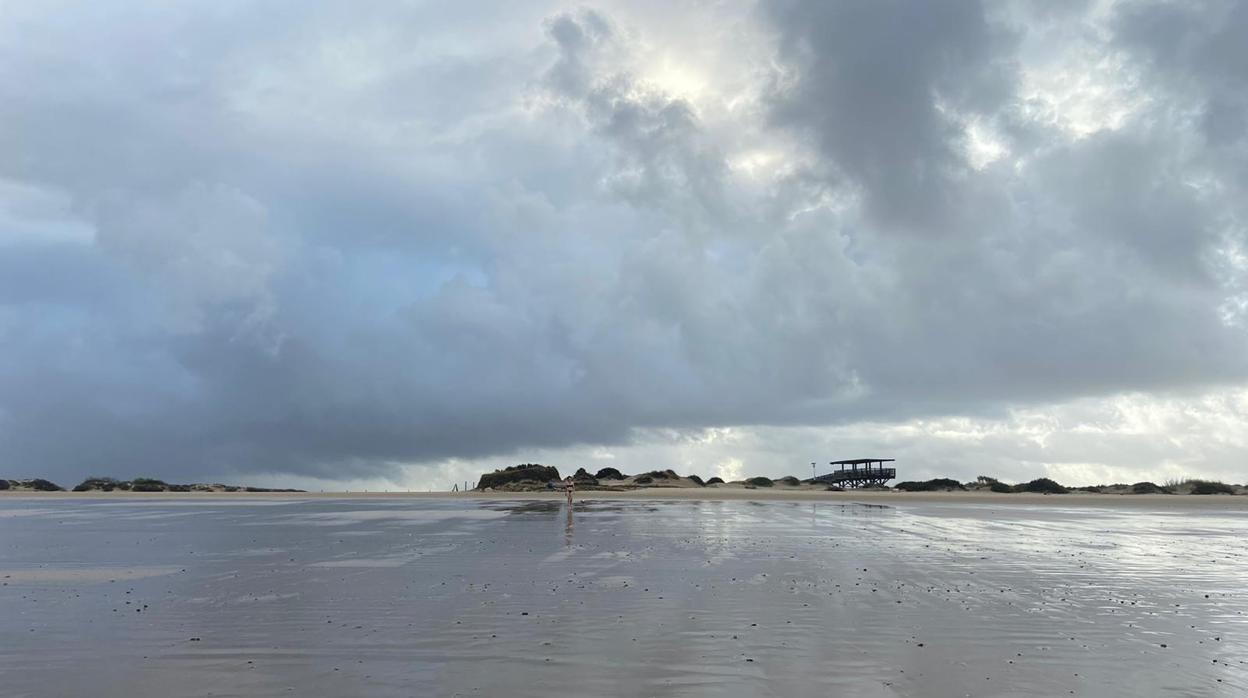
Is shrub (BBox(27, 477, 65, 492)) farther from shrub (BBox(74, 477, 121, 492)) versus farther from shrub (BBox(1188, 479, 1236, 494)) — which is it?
shrub (BBox(1188, 479, 1236, 494))

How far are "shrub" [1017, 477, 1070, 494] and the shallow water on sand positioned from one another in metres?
56.9

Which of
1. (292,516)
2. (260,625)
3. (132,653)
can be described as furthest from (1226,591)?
(292,516)

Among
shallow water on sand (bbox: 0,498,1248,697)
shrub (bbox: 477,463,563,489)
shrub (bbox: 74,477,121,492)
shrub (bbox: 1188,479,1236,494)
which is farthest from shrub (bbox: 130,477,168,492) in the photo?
shrub (bbox: 1188,479,1236,494)

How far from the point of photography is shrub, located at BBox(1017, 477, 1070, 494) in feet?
251

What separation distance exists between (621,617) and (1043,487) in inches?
3031

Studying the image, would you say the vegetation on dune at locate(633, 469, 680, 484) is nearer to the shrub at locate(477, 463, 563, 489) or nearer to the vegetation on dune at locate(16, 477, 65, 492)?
the shrub at locate(477, 463, 563, 489)

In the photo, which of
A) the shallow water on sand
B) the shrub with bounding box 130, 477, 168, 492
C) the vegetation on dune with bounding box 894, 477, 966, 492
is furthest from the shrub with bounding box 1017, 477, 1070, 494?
the shrub with bounding box 130, 477, 168, 492

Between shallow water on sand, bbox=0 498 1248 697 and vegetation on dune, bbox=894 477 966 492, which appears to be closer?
shallow water on sand, bbox=0 498 1248 697

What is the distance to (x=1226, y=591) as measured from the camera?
15047 millimetres

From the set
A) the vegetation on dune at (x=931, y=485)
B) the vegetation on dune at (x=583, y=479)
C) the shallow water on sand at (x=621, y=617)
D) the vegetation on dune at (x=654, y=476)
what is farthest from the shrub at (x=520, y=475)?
the shallow water on sand at (x=621, y=617)

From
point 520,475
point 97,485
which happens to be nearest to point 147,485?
point 97,485

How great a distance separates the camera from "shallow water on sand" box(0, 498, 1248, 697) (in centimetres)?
877

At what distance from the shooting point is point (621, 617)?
12.0 m

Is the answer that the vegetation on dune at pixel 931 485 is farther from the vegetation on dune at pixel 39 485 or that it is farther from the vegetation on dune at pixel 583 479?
the vegetation on dune at pixel 39 485
